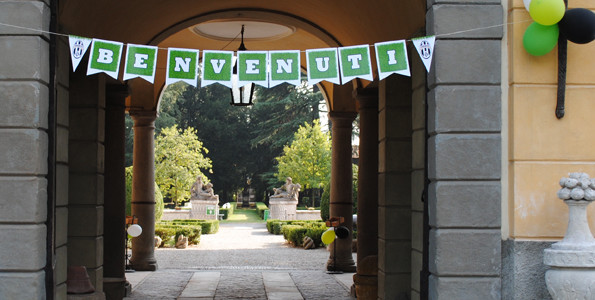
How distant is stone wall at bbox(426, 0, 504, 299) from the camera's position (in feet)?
17.0

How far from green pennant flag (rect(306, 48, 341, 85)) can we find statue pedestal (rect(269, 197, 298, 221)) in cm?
2599

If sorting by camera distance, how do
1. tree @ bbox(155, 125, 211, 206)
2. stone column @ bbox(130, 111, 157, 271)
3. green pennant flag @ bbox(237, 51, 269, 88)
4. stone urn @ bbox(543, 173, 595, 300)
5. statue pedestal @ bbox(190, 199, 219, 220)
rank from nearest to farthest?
1. stone urn @ bbox(543, 173, 595, 300)
2. green pennant flag @ bbox(237, 51, 269, 88)
3. stone column @ bbox(130, 111, 157, 271)
4. statue pedestal @ bbox(190, 199, 219, 220)
5. tree @ bbox(155, 125, 211, 206)

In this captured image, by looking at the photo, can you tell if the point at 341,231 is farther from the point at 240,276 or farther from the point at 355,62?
the point at 355,62

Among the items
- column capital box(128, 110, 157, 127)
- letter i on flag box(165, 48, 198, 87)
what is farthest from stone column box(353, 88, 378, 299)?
letter i on flag box(165, 48, 198, 87)

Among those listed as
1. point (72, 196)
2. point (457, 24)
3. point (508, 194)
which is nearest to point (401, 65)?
point (457, 24)

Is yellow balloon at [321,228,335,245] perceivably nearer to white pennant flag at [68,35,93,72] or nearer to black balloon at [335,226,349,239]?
black balloon at [335,226,349,239]

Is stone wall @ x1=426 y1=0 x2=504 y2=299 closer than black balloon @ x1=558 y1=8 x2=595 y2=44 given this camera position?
No

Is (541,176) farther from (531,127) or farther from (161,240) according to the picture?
(161,240)

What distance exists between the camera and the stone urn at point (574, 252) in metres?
4.71

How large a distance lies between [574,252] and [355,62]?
2143 millimetres

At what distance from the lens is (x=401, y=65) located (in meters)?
5.33

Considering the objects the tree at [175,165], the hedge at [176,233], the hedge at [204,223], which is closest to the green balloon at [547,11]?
the hedge at [176,233]

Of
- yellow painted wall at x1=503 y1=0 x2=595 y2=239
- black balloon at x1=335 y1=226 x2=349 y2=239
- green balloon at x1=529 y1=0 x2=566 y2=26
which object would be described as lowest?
black balloon at x1=335 y1=226 x2=349 y2=239

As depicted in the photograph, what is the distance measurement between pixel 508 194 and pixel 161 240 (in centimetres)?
1386
